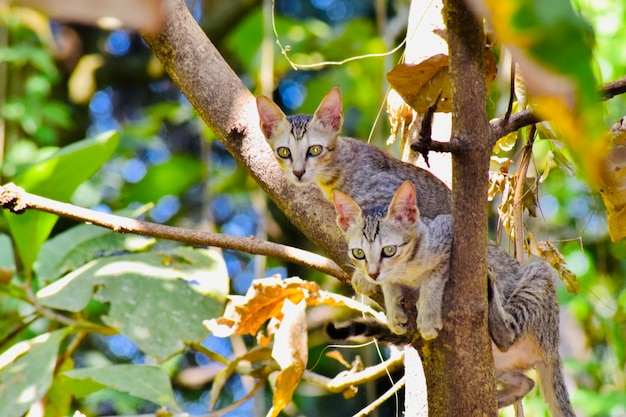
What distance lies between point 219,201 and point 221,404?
194cm

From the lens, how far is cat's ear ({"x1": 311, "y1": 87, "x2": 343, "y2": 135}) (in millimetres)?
3295

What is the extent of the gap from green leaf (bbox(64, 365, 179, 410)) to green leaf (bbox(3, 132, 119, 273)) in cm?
81

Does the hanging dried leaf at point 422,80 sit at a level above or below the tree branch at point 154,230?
above

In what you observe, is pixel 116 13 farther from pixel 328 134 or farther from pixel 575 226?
pixel 575 226

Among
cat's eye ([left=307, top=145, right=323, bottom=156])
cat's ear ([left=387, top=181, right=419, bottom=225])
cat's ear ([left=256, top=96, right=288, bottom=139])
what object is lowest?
cat's ear ([left=387, top=181, right=419, bottom=225])

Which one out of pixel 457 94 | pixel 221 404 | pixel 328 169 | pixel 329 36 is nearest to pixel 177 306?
pixel 328 169

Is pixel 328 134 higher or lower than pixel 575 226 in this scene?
lower

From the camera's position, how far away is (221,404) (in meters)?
5.94

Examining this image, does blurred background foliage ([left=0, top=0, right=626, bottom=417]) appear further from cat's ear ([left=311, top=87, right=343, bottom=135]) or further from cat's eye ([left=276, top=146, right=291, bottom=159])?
cat's eye ([left=276, top=146, right=291, bottom=159])

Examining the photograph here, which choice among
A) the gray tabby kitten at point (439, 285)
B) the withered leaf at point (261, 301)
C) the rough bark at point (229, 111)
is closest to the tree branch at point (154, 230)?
the rough bark at point (229, 111)

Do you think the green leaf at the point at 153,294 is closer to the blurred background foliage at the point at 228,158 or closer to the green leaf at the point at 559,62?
the blurred background foliage at the point at 228,158

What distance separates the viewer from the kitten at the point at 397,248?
7.82ft

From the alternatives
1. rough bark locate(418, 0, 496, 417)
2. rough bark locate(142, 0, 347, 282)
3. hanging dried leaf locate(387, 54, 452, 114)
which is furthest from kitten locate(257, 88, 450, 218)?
rough bark locate(418, 0, 496, 417)

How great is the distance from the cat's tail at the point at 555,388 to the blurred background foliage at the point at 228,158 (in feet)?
6.04
